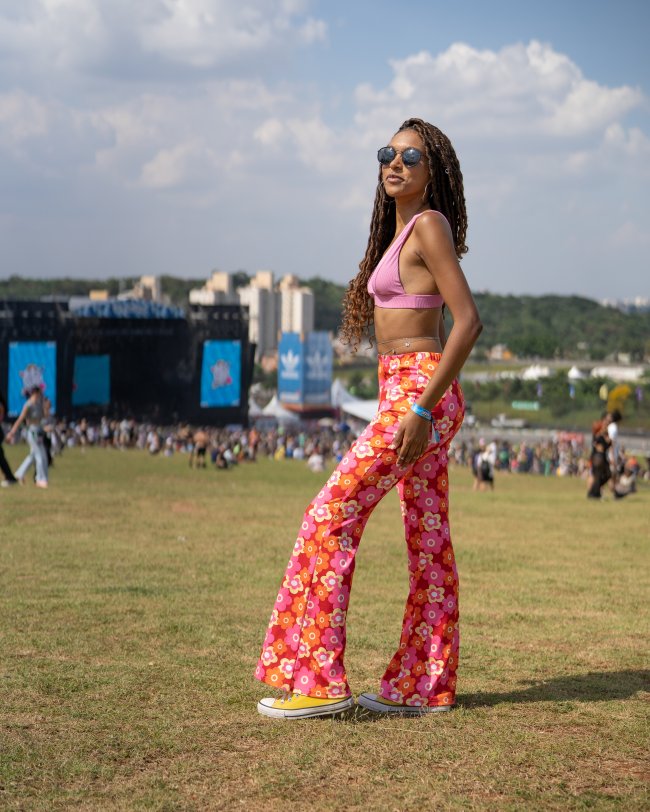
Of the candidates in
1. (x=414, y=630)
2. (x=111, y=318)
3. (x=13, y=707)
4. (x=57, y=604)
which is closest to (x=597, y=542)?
(x=57, y=604)

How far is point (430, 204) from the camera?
4.54 metres

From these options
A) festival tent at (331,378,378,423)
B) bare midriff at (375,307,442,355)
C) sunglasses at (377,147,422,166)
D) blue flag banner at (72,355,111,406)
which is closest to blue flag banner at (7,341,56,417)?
blue flag banner at (72,355,111,406)

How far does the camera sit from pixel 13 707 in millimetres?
4281

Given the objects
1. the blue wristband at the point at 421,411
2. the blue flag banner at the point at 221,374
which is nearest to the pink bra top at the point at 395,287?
the blue wristband at the point at 421,411

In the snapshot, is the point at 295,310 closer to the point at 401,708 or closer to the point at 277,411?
the point at 277,411

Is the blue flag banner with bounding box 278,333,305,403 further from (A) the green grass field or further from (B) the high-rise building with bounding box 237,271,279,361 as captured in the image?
(B) the high-rise building with bounding box 237,271,279,361

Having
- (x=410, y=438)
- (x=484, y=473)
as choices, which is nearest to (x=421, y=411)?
(x=410, y=438)

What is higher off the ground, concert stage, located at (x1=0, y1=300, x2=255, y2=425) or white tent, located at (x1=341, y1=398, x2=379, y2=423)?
concert stage, located at (x1=0, y1=300, x2=255, y2=425)

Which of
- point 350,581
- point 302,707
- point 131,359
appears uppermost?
point 131,359

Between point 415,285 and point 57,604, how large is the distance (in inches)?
132

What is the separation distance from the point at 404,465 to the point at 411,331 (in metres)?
0.53

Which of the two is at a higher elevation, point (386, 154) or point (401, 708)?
point (386, 154)

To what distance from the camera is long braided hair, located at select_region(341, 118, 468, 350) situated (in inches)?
177

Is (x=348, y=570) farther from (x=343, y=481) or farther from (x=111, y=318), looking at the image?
(x=111, y=318)
